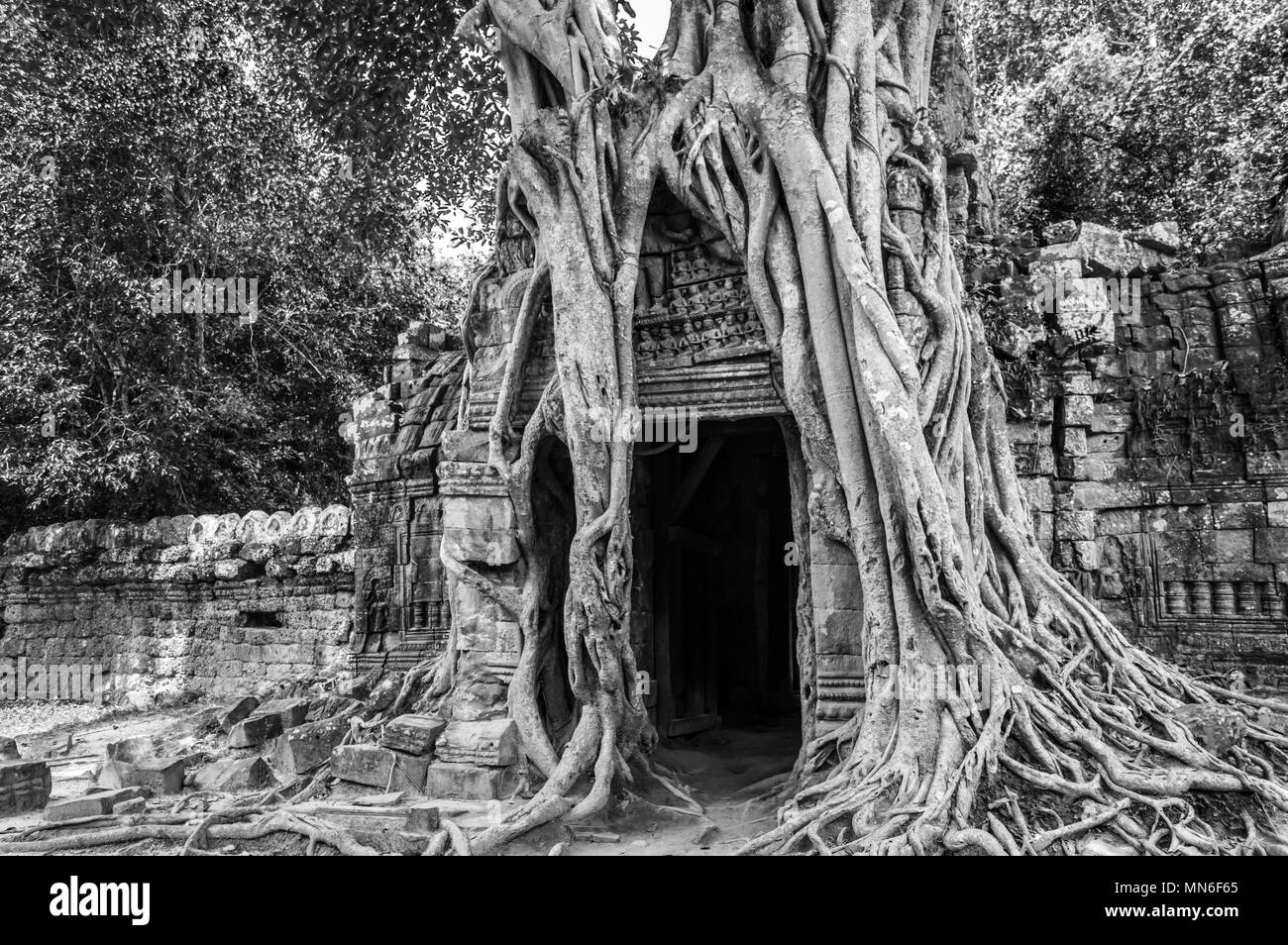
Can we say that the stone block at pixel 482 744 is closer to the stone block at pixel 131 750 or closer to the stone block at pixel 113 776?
the stone block at pixel 113 776

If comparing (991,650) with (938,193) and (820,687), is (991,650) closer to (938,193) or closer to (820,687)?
(820,687)

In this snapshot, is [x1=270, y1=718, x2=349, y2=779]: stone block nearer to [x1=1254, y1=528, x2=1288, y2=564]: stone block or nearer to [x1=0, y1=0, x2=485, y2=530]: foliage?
[x1=0, y1=0, x2=485, y2=530]: foliage

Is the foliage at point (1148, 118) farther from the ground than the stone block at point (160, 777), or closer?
farther from the ground

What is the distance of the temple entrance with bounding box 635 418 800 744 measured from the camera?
239 inches

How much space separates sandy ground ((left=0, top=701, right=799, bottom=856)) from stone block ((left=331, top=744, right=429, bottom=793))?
3.1 inches

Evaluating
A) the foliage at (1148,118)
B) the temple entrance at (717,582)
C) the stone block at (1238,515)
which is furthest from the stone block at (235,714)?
the foliage at (1148,118)

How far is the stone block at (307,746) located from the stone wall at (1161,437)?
4.58 metres

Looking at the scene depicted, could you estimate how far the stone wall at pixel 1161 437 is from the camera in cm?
606

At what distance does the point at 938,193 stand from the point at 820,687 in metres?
2.58

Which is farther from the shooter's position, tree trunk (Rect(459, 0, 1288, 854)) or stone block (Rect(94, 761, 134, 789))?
stone block (Rect(94, 761, 134, 789))

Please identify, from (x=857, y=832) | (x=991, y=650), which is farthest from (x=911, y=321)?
(x=857, y=832)

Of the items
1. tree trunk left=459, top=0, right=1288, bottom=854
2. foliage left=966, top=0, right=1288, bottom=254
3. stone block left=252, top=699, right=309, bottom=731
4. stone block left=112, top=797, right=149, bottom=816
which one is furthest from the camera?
foliage left=966, top=0, right=1288, bottom=254

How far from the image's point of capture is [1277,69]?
25.3ft

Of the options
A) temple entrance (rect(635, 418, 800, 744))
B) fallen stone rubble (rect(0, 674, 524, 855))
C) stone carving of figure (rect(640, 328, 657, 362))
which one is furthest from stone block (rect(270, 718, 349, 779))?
stone carving of figure (rect(640, 328, 657, 362))
